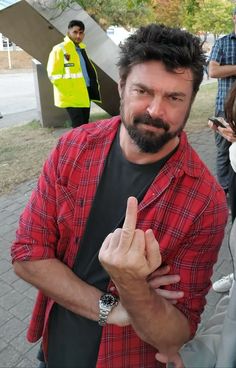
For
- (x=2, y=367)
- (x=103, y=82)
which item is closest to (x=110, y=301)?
(x=2, y=367)

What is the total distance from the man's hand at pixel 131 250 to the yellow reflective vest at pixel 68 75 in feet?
19.4

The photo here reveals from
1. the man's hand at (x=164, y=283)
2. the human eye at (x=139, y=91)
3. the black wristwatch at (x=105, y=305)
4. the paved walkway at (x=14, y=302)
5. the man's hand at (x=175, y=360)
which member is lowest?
the paved walkway at (x=14, y=302)

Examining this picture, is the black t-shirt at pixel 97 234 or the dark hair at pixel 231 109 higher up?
the dark hair at pixel 231 109

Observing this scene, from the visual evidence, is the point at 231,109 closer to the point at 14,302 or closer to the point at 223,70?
the point at 14,302

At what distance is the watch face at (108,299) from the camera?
60.1 inches

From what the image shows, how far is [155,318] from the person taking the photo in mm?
1353

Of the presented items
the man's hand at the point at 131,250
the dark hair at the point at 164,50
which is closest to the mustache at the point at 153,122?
the dark hair at the point at 164,50

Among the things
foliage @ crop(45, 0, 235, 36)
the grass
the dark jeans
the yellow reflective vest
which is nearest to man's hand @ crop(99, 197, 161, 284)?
the dark jeans

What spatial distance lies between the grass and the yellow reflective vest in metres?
0.99

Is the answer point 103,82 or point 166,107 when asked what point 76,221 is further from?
point 103,82

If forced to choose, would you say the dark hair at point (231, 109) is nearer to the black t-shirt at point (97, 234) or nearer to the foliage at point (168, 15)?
the black t-shirt at point (97, 234)

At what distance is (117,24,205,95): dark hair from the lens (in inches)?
62.2

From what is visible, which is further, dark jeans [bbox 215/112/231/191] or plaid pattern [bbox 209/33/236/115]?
dark jeans [bbox 215/112/231/191]

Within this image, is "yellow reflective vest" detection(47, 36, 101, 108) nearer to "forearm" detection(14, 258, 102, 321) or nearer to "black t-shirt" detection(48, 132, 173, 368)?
"black t-shirt" detection(48, 132, 173, 368)
